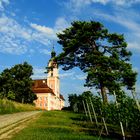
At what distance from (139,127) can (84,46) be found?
29.9m

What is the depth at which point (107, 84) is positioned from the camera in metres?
45.5

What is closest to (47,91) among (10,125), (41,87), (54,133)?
(41,87)

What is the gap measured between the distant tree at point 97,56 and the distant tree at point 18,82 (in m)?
48.0

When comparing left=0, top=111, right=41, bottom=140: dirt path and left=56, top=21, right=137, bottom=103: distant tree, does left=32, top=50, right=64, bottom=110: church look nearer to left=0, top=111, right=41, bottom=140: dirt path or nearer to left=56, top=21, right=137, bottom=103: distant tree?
left=56, top=21, right=137, bottom=103: distant tree

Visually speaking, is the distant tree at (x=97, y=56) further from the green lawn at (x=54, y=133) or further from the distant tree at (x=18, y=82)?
the distant tree at (x=18, y=82)

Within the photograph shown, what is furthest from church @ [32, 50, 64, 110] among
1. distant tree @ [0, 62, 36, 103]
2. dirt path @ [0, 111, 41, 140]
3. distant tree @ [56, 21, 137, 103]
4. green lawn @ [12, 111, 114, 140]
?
green lawn @ [12, 111, 114, 140]

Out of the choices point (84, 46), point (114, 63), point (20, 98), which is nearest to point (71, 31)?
point (84, 46)

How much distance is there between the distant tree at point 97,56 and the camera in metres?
45.7

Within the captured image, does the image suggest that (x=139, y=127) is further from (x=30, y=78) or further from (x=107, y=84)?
(x=30, y=78)

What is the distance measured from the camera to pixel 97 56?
4759 centimetres

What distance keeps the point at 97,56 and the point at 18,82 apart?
5509 cm

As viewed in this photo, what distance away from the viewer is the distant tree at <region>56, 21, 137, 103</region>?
4569cm

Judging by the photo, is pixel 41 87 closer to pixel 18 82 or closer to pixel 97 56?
pixel 18 82

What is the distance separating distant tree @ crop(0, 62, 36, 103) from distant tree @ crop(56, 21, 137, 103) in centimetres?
4801
